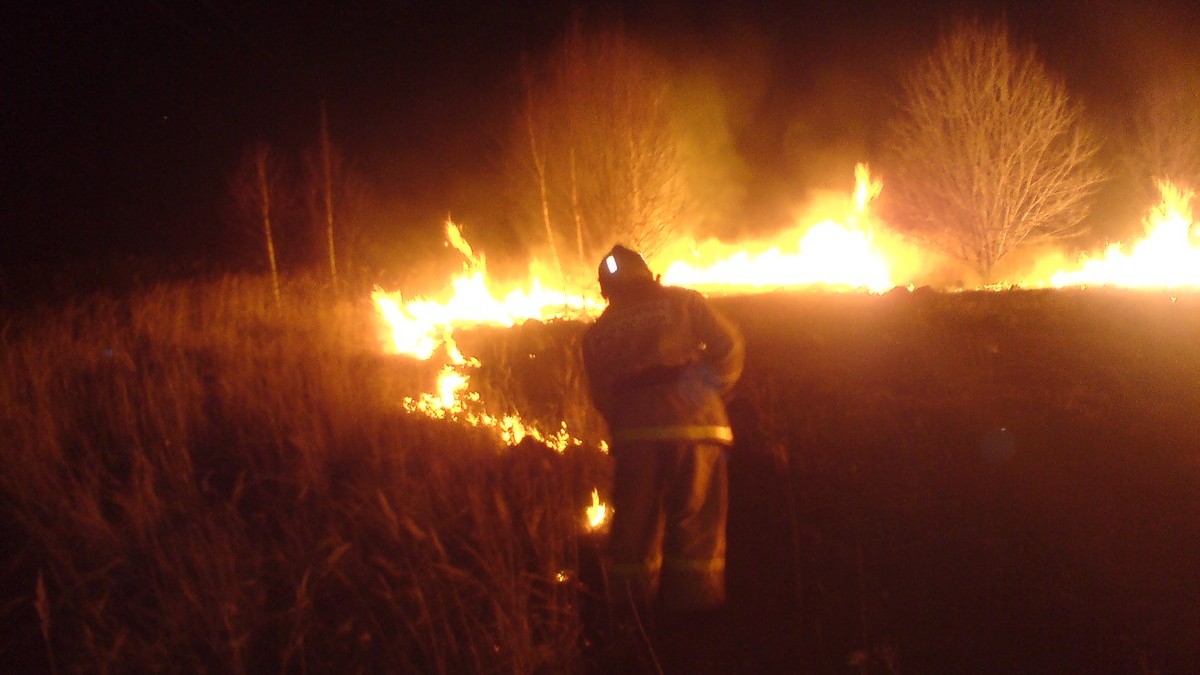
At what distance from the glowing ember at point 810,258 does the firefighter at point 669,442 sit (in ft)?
36.6

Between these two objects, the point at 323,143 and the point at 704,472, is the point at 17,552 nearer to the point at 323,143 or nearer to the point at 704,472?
the point at 704,472

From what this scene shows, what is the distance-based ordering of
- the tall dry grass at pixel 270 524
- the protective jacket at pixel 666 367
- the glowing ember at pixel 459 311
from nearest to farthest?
the tall dry grass at pixel 270 524 → the protective jacket at pixel 666 367 → the glowing ember at pixel 459 311

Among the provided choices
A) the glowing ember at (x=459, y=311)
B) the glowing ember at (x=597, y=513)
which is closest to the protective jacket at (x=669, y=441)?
the glowing ember at (x=597, y=513)

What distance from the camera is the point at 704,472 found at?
3.84 m

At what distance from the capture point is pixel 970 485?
4.66 meters

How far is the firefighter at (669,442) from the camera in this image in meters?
3.80

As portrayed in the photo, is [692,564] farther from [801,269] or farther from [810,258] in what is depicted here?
[810,258]

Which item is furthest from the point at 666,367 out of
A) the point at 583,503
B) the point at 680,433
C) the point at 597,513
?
the point at 597,513

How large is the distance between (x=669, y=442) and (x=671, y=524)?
0.37 meters

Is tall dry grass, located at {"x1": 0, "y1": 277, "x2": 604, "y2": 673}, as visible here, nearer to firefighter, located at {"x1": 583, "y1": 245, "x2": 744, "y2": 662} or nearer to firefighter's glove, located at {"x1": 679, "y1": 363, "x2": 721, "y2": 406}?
firefighter, located at {"x1": 583, "y1": 245, "x2": 744, "y2": 662}

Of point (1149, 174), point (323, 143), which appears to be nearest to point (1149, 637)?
point (323, 143)

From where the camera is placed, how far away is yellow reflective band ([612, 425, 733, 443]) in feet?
12.5

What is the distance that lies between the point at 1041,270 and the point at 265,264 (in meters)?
17.1

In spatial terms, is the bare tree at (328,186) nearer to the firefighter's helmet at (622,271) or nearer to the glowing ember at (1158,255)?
the firefighter's helmet at (622,271)
